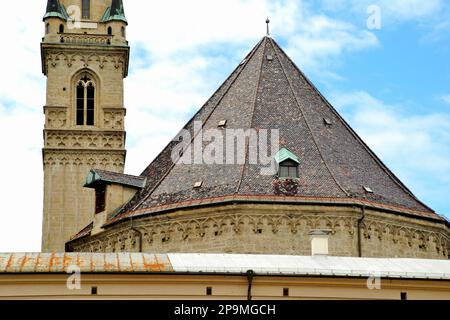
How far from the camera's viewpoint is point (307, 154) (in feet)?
143

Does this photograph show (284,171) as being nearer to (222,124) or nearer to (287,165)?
(287,165)

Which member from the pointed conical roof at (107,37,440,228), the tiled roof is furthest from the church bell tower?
the tiled roof

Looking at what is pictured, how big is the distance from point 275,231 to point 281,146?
3790mm

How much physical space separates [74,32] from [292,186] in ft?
70.3

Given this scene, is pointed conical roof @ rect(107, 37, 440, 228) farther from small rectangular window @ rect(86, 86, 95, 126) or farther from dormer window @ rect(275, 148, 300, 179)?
small rectangular window @ rect(86, 86, 95, 126)

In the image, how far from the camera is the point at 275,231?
41.3m

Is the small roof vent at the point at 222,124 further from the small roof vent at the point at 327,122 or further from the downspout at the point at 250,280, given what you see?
the downspout at the point at 250,280

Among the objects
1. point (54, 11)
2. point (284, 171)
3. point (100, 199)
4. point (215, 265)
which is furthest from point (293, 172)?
point (54, 11)

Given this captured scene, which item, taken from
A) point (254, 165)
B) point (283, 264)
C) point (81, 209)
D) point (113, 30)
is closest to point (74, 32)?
point (113, 30)

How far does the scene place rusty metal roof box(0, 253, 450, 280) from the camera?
107ft

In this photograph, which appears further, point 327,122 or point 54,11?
point 54,11

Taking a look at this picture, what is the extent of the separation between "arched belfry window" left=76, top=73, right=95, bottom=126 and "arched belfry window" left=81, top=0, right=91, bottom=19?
3155 mm

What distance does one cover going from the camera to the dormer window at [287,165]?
42.7 m

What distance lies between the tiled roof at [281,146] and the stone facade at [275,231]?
48cm
